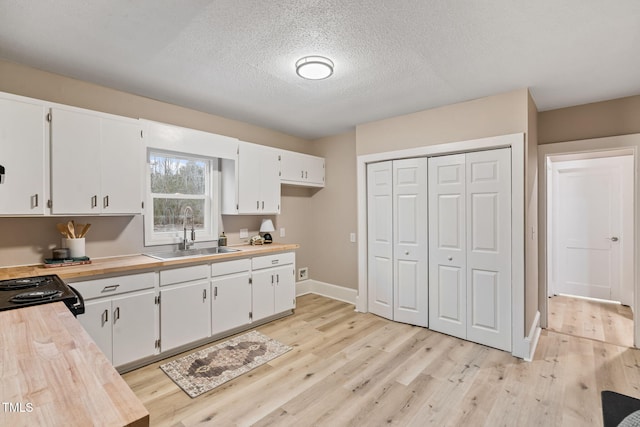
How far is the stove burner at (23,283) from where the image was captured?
6.12 ft

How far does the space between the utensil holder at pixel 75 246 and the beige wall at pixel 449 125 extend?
311cm

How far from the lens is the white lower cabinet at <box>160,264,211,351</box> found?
2783mm

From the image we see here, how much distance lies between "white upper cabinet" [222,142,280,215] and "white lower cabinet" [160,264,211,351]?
941 mm

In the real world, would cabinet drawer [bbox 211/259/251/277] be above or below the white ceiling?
below

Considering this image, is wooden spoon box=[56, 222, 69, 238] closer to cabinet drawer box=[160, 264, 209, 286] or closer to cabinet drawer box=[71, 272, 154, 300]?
cabinet drawer box=[71, 272, 154, 300]

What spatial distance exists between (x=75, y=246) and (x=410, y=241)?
3.30m

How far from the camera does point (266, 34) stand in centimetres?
201

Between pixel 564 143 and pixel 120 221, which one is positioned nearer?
pixel 120 221

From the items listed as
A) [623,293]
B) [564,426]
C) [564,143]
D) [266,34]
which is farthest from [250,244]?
[623,293]

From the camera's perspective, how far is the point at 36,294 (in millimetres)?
1672

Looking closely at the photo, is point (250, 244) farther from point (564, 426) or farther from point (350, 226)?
point (564, 426)

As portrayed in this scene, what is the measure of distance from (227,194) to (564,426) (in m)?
3.58

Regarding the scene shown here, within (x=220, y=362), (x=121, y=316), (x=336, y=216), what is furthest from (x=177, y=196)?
(x=336, y=216)

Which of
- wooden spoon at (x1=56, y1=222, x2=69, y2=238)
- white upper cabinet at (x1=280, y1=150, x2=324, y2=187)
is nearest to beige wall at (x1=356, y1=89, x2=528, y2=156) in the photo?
white upper cabinet at (x1=280, y1=150, x2=324, y2=187)
